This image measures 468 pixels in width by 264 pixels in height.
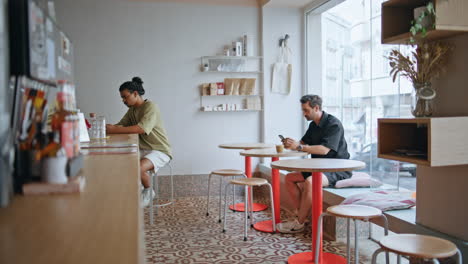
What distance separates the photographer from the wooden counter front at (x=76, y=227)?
0.63 metres

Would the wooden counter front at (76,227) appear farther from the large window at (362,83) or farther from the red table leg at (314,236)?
the large window at (362,83)

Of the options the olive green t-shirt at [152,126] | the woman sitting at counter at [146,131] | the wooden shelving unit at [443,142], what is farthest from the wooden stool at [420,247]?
the olive green t-shirt at [152,126]

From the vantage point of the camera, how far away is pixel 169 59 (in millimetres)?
5793

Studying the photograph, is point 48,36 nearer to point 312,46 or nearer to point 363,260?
point 363,260

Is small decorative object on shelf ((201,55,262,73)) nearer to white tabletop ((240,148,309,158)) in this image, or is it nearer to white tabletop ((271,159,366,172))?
white tabletop ((240,148,309,158))

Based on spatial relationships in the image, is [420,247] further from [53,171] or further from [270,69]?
[270,69]

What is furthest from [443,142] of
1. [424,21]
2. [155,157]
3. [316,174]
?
[155,157]

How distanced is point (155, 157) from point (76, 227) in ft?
12.3

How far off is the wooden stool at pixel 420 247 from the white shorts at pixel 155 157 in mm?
2881

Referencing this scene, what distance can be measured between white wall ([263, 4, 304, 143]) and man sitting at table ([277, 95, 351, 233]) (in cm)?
174

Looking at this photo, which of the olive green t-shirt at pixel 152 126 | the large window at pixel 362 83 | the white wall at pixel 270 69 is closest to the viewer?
the large window at pixel 362 83

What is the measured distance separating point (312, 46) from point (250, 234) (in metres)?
3.03

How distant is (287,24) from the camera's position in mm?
5969

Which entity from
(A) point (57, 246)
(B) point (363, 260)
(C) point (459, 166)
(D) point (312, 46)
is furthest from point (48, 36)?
(D) point (312, 46)
